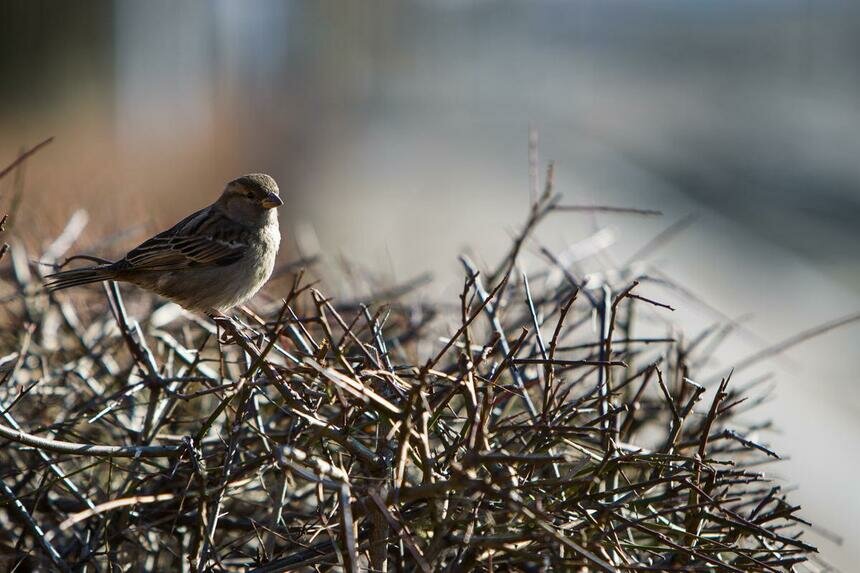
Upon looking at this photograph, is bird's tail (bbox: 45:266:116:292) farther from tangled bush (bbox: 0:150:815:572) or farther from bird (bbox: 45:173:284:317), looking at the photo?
tangled bush (bbox: 0:150:815:572)

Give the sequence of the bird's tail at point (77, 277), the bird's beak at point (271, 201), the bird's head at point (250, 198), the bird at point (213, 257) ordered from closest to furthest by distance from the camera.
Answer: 1. the bird's tail at point (77, 277)
2. the bird at point (213, 257)
3. the bird's beak at point (271, 201)
4. the bird's head at point (250, 198)

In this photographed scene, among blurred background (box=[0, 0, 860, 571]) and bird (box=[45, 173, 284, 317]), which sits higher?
bird (box=[45, 173, 284, 317])

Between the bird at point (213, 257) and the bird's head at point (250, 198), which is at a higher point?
the bird's head at point (250, 198)

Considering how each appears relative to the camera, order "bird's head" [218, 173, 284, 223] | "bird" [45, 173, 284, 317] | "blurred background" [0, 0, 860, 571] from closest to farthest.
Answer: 1. "bird" [45, 173, 284, 317]
2. "bird's head" [218, 173, 284, 223]
3. "blurred background" [0, 0, 860, 571]

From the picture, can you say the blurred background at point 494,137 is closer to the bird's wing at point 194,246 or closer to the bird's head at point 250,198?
the bird's wing at point 194,246

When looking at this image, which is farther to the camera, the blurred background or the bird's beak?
the blurred background

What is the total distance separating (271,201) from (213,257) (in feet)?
0.78

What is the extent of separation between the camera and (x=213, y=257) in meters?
3.06

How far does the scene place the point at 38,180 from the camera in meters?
4.36

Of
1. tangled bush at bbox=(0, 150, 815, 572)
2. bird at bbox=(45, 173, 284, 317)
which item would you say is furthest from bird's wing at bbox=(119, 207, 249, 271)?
tangled bush at bbox=(0, 150, 815, 572)

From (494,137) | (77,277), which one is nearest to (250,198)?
(77,277)

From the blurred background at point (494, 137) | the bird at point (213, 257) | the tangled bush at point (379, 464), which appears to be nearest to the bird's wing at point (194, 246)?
the bird at point (213, 257)

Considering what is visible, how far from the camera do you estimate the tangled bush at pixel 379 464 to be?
1363mm

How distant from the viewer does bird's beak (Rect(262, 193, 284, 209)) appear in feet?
→ 9.88
